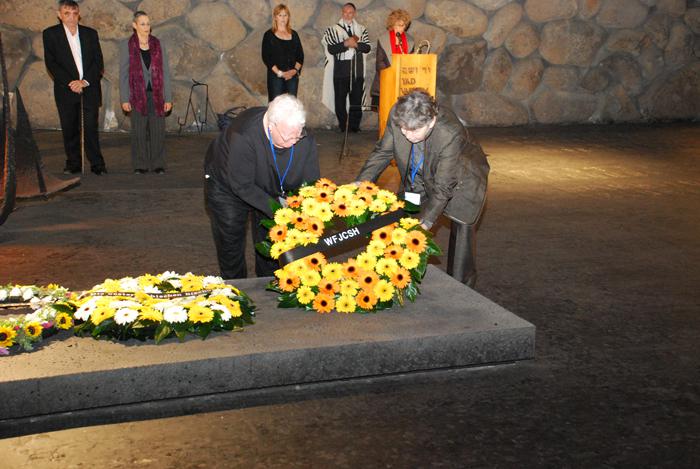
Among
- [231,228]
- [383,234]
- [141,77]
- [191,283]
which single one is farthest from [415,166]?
[141,77]

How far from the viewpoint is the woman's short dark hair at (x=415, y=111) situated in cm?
510

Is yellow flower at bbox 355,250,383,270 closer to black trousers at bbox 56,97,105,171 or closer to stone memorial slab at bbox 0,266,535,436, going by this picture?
stone memorial slab at bbox 0,266,535,436

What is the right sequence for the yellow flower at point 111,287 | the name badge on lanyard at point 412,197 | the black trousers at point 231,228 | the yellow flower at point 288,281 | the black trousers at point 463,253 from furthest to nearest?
1. the black trousers at point 463,253
2. the black trousers at point 231,228
3. the name badge on lanyard at point 412,197
4. the yellow flower at point 288,281
5. the yellow flower at point 111,287

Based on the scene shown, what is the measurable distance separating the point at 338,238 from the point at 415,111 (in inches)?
33.2

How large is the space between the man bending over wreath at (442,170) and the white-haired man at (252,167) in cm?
54

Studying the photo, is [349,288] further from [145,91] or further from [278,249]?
[145,91]

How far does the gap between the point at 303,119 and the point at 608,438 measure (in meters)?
2.30

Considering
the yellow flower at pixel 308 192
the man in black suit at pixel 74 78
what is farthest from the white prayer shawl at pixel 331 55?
the yellow flower at pixel 308 192

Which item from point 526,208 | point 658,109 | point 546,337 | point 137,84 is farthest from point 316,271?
point 658,109

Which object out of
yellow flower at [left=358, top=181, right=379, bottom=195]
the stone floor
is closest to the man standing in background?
the stone floor

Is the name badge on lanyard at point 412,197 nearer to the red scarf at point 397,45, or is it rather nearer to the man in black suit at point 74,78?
the man in black suit at point 74,78

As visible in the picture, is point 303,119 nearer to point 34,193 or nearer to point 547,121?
point 34,193

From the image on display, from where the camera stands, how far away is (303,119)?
4.97 metres

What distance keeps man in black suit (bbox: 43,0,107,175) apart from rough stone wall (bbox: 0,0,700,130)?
12.0ft
